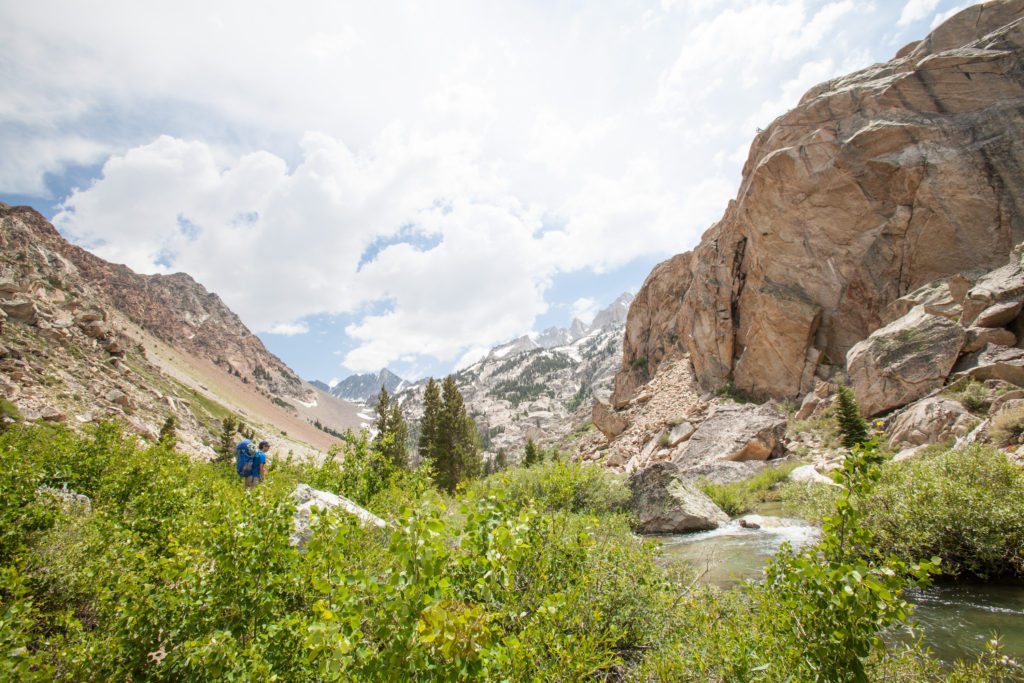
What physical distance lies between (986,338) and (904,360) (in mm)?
4012

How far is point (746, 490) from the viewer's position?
27.7 m

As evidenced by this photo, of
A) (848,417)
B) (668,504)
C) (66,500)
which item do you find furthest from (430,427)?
(66,500)

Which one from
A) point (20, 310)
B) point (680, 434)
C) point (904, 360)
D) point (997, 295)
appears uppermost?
point (20, 310)

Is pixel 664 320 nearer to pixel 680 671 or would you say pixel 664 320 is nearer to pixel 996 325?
pixel 996 325

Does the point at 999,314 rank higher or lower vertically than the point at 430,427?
higher

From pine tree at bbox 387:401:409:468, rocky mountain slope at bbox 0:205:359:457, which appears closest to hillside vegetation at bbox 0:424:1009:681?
rocky mountain slope at bbox 0:205:359:457

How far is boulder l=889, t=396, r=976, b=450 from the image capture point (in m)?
20.3

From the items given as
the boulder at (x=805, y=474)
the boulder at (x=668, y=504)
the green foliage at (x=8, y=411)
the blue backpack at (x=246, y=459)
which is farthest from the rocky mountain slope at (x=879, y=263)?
the green foliage at (x=8, y=411)

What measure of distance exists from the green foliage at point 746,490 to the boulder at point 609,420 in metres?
27.3

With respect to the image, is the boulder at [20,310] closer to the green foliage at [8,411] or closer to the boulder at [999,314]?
the green foliage at [8,411]

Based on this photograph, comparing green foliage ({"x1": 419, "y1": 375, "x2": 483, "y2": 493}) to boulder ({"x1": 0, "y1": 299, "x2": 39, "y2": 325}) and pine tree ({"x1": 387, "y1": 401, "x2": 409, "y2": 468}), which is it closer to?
pine tree ({"x1": 387, "y1": 401, "x2": 409, "y2": 468})

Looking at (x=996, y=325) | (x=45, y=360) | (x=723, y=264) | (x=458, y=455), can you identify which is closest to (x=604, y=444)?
(x=458, y=455)

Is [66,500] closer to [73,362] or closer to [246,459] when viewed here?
[246,459]

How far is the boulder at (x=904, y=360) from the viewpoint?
26469 mm
